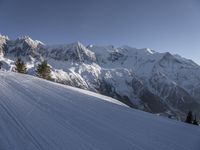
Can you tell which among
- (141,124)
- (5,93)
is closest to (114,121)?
(141,124)

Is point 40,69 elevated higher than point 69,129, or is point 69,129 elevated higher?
point 69,129

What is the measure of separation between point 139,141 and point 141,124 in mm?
4093

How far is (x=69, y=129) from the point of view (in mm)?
12250

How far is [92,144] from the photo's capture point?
427 inches

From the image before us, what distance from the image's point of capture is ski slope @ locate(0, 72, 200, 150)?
33.9 feet

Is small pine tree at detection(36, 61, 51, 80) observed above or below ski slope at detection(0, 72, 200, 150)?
below

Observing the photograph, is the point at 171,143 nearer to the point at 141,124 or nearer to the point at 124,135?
the point at 124,135

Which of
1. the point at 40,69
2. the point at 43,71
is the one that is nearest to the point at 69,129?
the point at 43,71

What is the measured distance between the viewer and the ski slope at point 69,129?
1033 cm

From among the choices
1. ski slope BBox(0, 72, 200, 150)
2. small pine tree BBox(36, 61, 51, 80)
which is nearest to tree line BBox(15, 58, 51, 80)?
small pine tree BBox(36, 61, 51, 80)

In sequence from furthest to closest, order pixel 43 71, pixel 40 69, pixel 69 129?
1. pixel 40 69
2. pixel 43 71
3. pixel 69 129

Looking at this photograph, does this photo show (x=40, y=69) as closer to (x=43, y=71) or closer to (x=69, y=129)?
(x=43, y=71)

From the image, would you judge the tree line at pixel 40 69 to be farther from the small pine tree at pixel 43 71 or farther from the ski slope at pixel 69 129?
the ski slope at pixel 69 129

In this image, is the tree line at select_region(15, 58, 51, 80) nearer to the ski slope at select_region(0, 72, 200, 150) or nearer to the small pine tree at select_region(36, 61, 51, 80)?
the small pine tree at select_region(36, 61, 51, 80)
